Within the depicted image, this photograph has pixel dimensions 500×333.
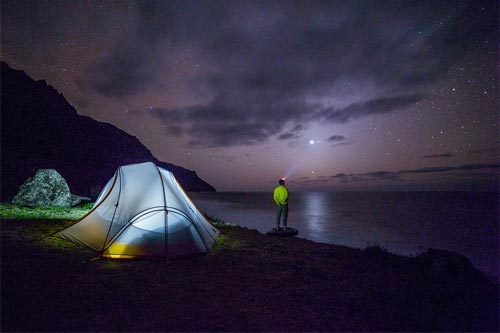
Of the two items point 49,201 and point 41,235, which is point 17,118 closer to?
point 49,201

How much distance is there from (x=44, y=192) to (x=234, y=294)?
16376 mm

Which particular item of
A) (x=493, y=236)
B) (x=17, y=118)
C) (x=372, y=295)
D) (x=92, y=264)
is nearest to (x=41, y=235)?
(x=92, y=264)

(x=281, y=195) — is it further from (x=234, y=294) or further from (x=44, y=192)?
(x=44, y=192)

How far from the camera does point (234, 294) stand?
4.99 metres

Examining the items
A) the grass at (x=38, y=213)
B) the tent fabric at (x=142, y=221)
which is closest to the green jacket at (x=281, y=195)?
the tent fabric at (x=142, y=221)

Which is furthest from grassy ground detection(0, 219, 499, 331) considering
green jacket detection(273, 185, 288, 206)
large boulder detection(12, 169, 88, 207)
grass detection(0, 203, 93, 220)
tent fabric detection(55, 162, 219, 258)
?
large boulder detection(12, 169, 88, 207)

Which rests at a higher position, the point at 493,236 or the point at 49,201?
the point at 49,201

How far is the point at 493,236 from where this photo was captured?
1040 inches

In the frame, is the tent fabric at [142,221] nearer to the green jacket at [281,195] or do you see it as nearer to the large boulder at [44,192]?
the green jacket at [281,195]

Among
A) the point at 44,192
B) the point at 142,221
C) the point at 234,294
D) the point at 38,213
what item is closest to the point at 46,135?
the point at 44,192

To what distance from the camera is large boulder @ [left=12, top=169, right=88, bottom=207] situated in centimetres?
1492

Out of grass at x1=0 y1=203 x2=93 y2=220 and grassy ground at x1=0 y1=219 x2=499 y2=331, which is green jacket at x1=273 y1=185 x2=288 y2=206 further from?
grass at x1=0 y1=203 x2=93 y2=220

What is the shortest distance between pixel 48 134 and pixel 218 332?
90.8 metres

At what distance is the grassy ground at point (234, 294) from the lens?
392 centimetres
